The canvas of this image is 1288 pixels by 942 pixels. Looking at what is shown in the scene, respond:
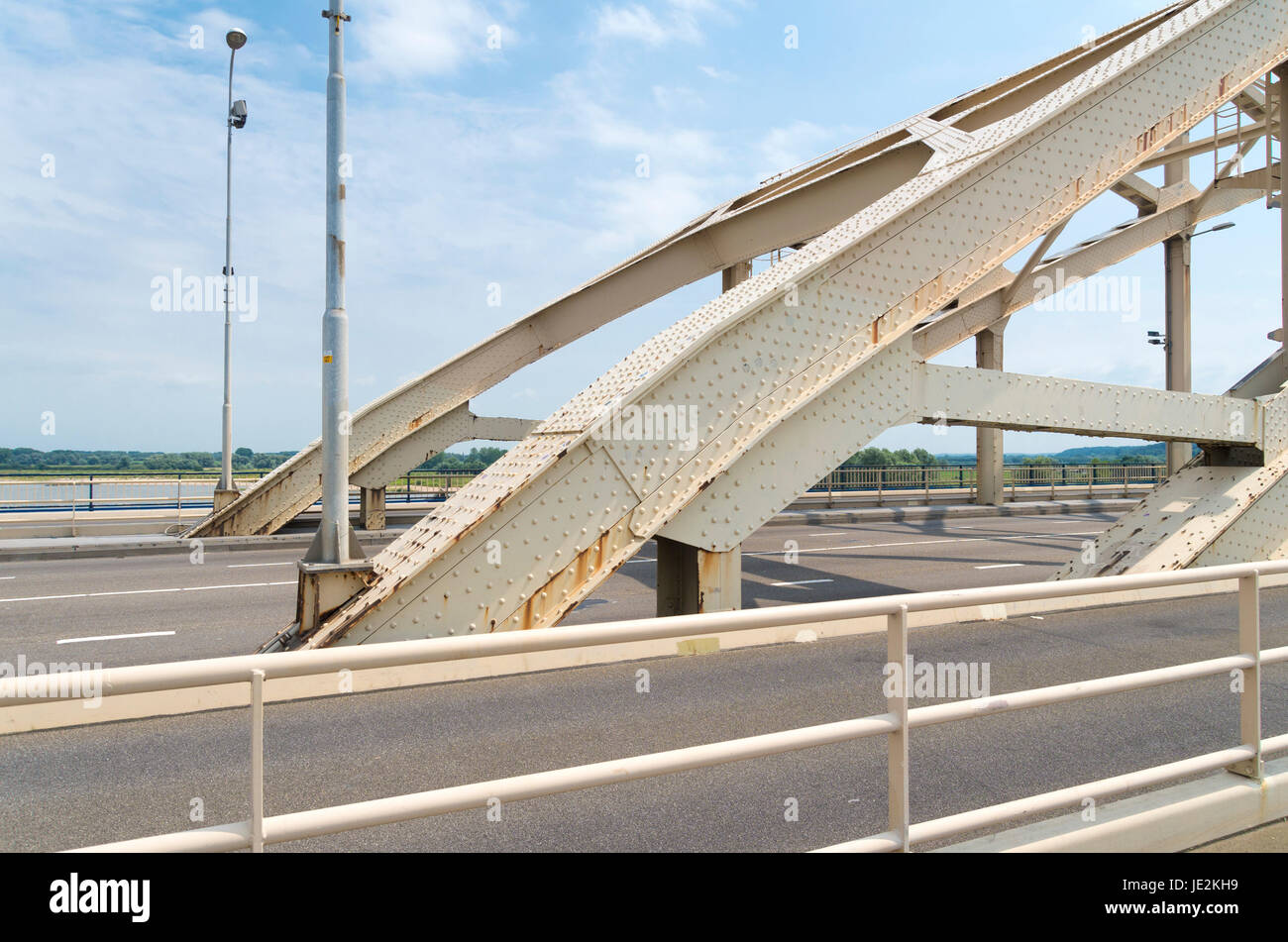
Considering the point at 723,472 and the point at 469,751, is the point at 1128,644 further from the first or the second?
the point at 469,751

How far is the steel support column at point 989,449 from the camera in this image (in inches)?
1131

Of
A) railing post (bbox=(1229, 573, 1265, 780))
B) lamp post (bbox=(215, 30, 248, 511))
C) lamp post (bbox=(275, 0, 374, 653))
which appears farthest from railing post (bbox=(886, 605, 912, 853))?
lamp post (bbox=(215, 30, 248, 511))

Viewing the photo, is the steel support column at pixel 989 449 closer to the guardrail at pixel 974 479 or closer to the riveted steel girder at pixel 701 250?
the guardrail at pixel 974 479

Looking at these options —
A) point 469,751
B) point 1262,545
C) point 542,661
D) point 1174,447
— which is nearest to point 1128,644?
point 1262,545

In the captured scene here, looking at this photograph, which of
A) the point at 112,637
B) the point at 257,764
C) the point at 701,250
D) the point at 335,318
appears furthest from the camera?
the point at 701,250

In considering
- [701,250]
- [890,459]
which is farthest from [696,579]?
[890,459]

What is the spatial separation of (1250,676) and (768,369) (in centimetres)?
388

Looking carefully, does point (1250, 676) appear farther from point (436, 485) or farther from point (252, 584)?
point (436, 485)

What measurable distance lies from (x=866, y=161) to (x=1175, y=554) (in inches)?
245

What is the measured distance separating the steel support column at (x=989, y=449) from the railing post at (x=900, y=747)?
28220 mm

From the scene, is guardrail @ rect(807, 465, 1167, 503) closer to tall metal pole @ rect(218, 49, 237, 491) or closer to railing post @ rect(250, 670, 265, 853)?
tall metal pole @ rect(218, 49, 237, 491)

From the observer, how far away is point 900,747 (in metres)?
2.93

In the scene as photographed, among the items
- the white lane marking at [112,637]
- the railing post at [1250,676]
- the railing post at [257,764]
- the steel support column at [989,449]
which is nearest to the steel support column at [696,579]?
the railing post at [1250,676]

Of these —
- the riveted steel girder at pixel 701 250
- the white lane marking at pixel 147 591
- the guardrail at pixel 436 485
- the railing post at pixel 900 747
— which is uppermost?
the riveted steel girder at pixel 701 250
